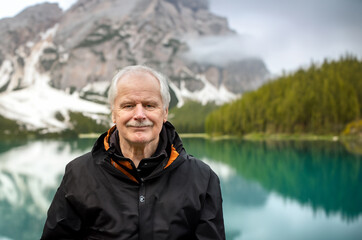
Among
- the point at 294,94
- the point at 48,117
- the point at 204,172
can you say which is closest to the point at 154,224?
the point at 204,172

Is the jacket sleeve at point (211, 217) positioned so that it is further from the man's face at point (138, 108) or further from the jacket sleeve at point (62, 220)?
the jacket sleeve at point (62, 220)

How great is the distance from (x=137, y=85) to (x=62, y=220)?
1067 mm

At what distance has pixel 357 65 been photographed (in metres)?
75.7

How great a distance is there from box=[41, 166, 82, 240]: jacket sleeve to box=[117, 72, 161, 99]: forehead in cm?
82

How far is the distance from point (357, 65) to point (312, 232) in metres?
78.5

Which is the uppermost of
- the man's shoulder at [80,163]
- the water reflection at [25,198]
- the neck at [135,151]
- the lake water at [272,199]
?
the neck at [135,151]

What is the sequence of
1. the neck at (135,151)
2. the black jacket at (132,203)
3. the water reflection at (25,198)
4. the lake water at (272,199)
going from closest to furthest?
the black jacket at (132,203)
the neck at (135,151)
the lake water at (272,199)
the water reflection at (25,198)

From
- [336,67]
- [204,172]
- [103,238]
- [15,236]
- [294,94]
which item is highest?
[336,67]

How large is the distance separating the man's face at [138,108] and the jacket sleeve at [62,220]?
61cm

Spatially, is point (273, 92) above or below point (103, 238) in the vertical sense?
above

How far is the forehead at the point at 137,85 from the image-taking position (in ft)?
7.25

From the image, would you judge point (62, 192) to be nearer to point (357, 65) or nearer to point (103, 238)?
point (103, 238)

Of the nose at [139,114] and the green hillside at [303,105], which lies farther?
the green hillside at [303,105]

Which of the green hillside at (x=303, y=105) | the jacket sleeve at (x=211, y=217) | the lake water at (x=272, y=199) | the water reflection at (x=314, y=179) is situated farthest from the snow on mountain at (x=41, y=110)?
the jacket sleeve at (x=211, y=217)
